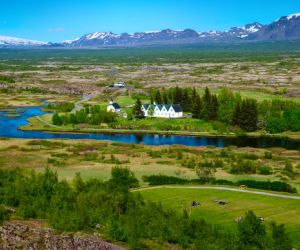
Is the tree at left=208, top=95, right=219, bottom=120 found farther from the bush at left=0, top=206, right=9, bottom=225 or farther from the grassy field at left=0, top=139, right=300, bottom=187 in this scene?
the bush at left=0, top=206, right=9, bottom=225

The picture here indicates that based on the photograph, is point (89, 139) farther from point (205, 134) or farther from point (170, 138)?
point (205, 134)

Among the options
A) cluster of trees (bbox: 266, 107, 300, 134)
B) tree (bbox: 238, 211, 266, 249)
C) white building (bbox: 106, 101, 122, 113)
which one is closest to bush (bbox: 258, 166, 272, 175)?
tree (bbox: 238, 211, 266, 249)

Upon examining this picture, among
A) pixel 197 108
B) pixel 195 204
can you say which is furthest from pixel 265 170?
pixel 197 108

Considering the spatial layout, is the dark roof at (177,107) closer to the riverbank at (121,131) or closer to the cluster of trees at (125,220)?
the riverbank at (121,131)

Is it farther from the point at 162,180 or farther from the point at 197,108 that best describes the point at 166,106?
the point at 162,180

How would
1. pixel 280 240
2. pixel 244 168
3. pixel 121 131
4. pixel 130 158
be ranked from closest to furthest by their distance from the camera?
pixel 280 240
pixel 244 168
pixel 130 158
pixel 121 131

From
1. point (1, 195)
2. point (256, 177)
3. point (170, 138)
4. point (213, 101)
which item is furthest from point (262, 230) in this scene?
point (213, 101)
